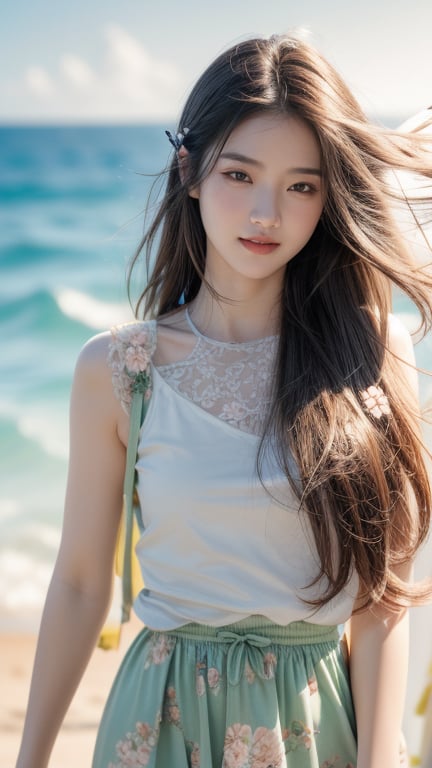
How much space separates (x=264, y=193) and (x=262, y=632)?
75cm

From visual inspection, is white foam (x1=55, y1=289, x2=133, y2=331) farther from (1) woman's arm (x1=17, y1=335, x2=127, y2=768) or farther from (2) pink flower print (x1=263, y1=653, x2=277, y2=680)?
(2) pink flower print (x1=263, y1=653, x2=277, y2=680)

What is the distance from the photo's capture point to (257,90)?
1798 mm

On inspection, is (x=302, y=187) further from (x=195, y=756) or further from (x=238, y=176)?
(x=195, y=756)

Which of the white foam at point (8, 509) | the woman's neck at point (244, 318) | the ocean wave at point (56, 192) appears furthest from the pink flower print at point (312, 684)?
the ocean wave at point (56, 192)

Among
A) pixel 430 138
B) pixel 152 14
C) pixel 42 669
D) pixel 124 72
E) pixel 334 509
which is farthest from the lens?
pixel 124 72

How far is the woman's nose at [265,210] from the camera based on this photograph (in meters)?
1.75

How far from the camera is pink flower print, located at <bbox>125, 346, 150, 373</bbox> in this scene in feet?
6.20

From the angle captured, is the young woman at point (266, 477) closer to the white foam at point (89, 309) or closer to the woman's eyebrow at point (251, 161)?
the woman's eyebrow at point (251, 161)

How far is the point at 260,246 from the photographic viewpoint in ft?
5.90

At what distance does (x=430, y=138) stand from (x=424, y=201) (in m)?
0.12

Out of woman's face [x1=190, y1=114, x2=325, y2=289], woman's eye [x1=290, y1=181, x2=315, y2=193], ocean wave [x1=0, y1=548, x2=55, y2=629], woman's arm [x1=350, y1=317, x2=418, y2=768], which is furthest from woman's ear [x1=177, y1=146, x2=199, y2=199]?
ocean wave [x1=0, y1=548, x2=55, y2=629]

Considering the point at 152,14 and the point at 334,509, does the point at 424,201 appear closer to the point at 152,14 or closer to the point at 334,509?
the point at 334,509

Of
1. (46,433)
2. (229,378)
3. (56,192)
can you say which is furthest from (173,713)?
(56,192)

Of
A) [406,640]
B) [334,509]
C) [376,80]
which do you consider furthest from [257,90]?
[376,80]
